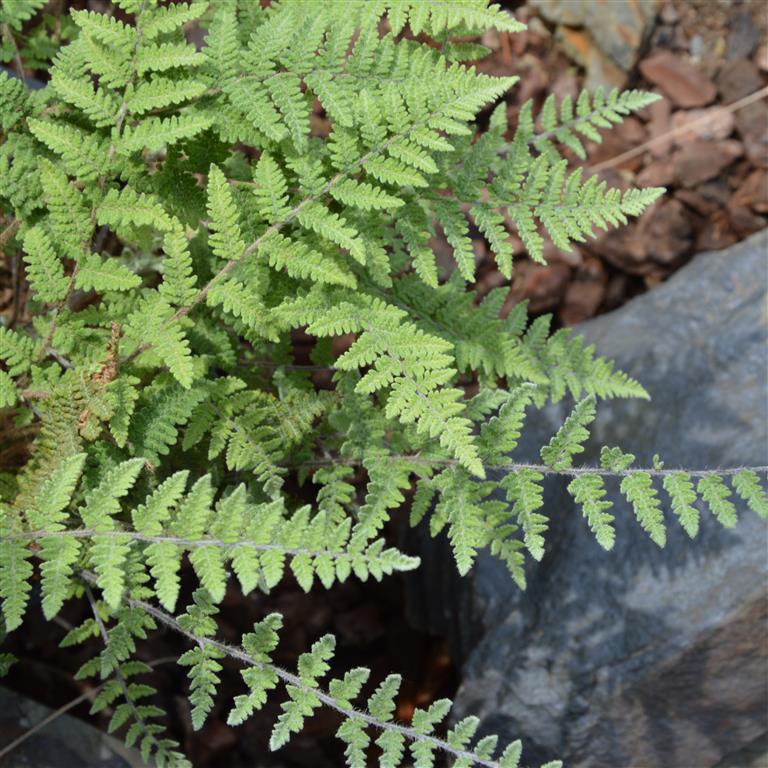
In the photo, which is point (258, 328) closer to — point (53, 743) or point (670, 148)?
point (53, 743)

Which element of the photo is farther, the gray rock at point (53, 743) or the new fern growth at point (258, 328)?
the gray rock at point (53, 743)

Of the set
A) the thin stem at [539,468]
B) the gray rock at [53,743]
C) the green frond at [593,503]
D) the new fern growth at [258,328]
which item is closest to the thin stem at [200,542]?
the new fern growth at [258,328]

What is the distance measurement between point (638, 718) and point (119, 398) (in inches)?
69.8

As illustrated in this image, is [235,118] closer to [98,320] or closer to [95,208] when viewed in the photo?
[95,208]

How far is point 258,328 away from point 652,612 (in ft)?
4.65

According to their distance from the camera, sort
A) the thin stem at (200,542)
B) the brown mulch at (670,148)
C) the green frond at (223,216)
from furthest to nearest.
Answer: the brown mulch at (670,148)
the green frond at (223,216)
the thin stem at (200,542)

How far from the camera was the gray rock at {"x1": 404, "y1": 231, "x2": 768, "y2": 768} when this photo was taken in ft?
8.84

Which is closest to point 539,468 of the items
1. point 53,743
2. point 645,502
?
point 645,502

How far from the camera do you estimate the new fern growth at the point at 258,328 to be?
1.95 metres

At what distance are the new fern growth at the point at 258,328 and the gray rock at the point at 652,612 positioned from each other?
0.60 meters

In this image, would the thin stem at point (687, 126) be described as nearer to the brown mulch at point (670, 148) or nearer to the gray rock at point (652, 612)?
the brown mulch at point (670, 148)

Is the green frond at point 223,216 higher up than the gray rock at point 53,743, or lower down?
higher up

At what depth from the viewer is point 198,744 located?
3.46m

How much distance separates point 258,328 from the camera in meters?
2.20
